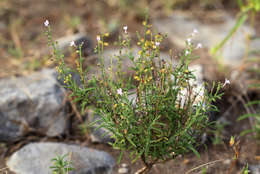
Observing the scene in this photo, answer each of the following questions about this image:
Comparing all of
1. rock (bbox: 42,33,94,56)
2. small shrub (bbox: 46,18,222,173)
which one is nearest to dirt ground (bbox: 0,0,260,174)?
rock (bbox: 42,33,94,56)

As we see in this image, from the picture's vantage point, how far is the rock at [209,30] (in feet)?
13.2

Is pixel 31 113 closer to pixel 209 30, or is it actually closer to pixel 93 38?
pixel 93 38

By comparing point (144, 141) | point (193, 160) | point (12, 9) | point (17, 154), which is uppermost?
point (12, 9)

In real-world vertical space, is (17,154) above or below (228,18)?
below

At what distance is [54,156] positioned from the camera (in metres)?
2.28

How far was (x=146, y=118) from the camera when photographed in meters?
1.78

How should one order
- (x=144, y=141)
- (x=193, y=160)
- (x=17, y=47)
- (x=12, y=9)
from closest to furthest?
(x=144, y=141) → (x=193, y=160) → (x=17, y=47) → (x=12, y=9)

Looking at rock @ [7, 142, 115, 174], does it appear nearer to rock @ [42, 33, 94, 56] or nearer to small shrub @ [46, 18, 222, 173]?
small shrub @ [46, 18, 222, 173]

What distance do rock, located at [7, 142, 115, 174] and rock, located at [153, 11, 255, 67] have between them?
2251 mm

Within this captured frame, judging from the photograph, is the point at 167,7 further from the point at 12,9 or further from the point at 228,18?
the point at 12,9

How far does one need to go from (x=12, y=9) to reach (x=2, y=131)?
261cm

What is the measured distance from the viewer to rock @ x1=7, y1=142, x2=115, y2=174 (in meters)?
2.21

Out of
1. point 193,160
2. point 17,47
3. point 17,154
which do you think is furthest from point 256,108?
point 17,47

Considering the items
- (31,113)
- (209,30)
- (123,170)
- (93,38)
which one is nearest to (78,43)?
(93,38)
